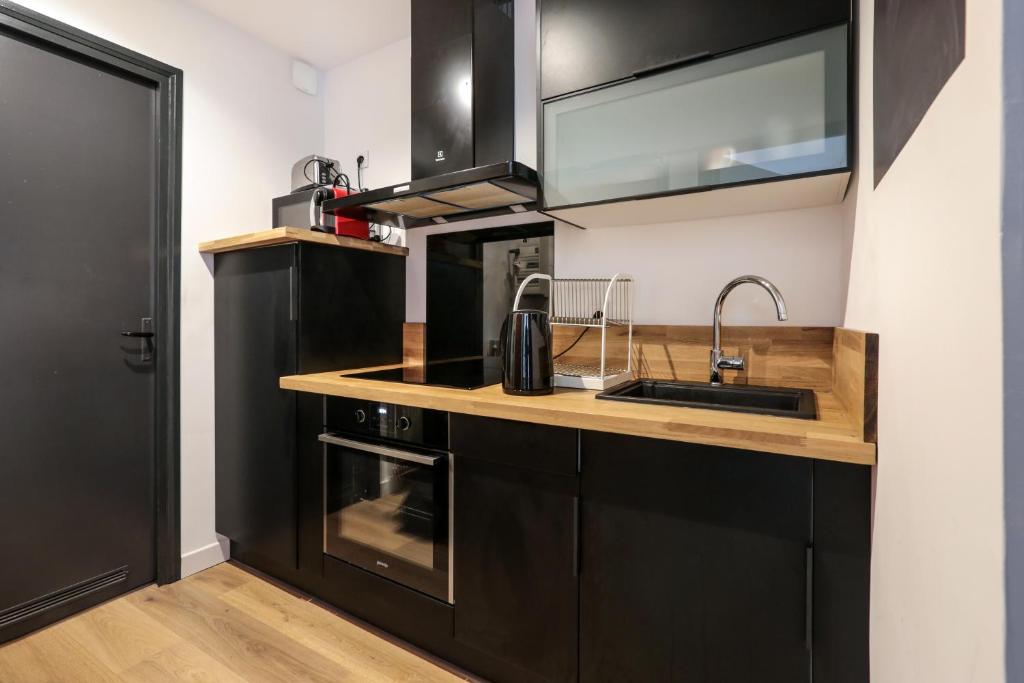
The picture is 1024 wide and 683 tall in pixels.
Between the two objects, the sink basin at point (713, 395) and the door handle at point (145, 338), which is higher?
the door handle at point (145, 338)

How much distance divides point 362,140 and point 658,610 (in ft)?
8.45

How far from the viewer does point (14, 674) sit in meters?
1.55

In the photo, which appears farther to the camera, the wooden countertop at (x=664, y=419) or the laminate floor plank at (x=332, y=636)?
the laminate floor plank at (x=332, y=636)

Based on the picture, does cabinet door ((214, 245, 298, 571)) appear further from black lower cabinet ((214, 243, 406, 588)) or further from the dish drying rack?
the dish drying rack

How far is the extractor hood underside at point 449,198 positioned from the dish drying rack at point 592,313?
0.33 metres

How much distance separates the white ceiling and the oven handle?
1940 mm

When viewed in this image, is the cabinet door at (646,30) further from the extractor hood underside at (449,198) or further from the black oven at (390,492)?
the black oven at (390,492)

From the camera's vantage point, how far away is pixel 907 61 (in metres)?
0.69

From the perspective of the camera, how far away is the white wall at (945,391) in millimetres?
386

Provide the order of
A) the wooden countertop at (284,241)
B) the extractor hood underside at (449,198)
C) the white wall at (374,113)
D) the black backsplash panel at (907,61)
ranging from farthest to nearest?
the white wall at (374,113) < the wooden countertop at (284,241) < the extractor hood underside at (449,198) < the black backsplash panel at (907,61)

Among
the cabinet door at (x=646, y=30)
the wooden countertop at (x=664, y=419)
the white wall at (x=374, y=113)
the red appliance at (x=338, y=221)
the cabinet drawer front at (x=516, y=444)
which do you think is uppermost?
the white wall at (x=374, y=113)

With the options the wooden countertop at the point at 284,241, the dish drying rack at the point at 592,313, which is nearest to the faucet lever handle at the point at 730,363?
the dish drying rack at the point at 592,313

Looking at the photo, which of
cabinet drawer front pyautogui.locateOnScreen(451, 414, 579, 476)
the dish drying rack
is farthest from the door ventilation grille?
the dish drying rack

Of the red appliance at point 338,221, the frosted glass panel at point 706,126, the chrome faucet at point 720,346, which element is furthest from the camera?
the red appliance at point 338,221
